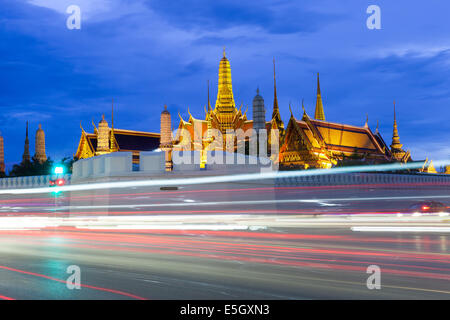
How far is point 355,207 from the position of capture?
34.1m

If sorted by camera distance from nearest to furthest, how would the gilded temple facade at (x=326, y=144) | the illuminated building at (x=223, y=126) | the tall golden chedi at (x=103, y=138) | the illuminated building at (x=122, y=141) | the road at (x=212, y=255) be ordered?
the road at (x=212, y=255)
the gilded temple facade at (x=326, y=144)
the illuminated building at (x=223, y=126)
the tall golden chedi at (x=103, y=138)
the illuminated building at (x=122, y=141)

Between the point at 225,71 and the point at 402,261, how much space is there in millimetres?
55631

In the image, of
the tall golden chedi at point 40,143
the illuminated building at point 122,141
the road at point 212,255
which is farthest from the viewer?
the tall golden chedi at point 40,143

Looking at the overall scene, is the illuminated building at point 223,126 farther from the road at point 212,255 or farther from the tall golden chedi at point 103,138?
the road at point 212,255

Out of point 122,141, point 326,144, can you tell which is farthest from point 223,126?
point 122,141

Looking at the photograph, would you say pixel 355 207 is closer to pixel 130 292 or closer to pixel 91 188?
pixel 91 188

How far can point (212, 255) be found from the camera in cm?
1123

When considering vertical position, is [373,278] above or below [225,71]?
below

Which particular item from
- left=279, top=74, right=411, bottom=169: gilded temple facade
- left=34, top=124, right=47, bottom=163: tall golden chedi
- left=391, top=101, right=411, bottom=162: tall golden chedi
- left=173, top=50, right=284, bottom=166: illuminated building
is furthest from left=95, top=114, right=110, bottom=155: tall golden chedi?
left=391, top=101, right=411, bottom=162: tall golden chedi

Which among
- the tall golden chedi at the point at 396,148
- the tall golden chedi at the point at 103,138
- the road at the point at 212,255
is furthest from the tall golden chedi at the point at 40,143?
the road at the point at 212,255

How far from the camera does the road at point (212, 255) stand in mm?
7104

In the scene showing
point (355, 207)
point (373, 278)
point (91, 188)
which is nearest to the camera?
point (373, 278)

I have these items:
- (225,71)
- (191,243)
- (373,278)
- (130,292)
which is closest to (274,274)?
(373,278)

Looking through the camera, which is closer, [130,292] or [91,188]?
[130,292]
